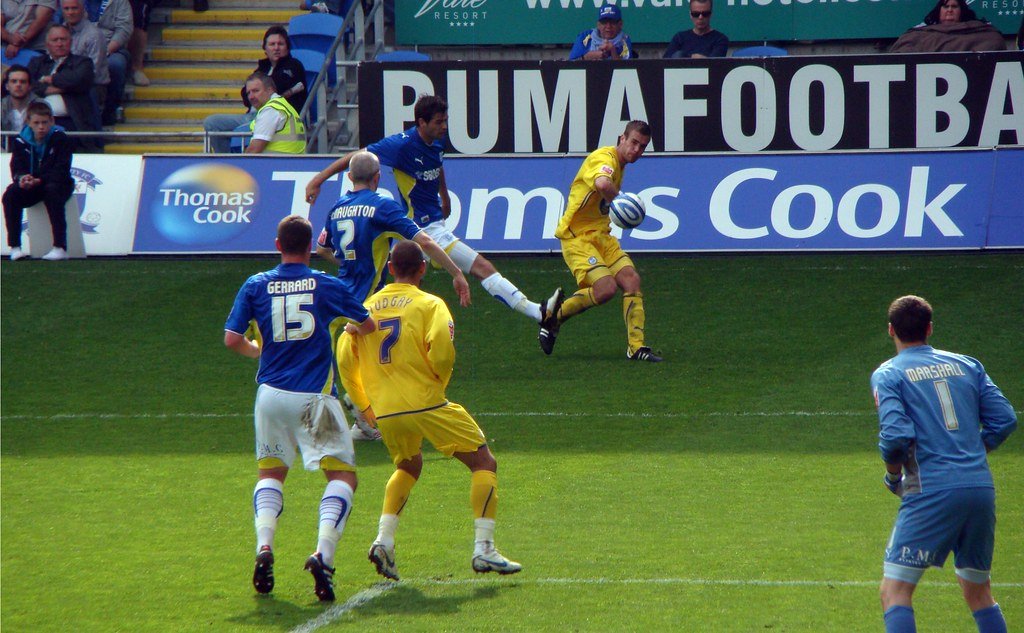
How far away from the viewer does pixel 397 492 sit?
267 inches

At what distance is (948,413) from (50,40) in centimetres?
1760

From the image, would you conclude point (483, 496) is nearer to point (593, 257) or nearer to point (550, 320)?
point (550, 320)

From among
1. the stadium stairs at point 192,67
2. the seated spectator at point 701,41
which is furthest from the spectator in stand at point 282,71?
the seated spectator at point 701,41

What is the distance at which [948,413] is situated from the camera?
203 inches

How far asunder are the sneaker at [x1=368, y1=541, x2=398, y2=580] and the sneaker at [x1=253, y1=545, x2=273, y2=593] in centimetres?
48

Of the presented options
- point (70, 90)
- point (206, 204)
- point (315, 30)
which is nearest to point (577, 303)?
point (206, 204)

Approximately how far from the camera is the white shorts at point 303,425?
6.59 metres

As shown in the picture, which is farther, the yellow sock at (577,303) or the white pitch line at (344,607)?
the yellow sock at (577,303)

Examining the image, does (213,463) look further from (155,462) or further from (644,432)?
(644,432)

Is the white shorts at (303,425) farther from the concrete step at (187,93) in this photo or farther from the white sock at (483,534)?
the concrete step at (187,93)

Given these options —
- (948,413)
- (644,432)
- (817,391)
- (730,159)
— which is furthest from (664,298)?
(948,413)

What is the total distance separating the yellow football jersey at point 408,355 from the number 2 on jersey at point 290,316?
0.40 meters

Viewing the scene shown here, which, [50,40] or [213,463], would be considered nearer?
[213,463]

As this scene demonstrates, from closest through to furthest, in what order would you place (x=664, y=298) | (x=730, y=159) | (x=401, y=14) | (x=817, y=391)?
(x=817, y=391), (x=664, y=298), (x=730, y=159), (x=401, y=14)
